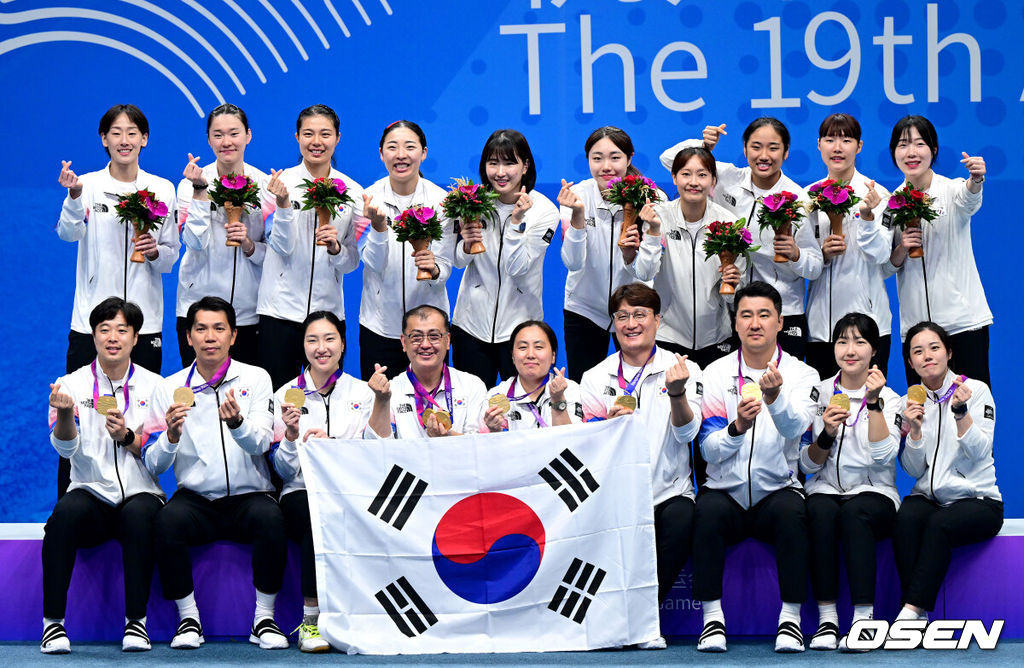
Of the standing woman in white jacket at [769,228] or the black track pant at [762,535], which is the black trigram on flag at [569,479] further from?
the standing woman in white jacket at [769,228]

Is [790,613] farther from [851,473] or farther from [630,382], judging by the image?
[630,382]

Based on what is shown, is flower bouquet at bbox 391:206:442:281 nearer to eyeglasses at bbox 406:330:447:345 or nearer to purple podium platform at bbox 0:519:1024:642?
eyeglasses at bbox 406:330:447:345

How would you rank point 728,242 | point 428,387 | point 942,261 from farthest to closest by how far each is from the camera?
point 942,261, point 728,242, point 428,387

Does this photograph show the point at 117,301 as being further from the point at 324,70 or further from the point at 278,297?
the point at 324,70

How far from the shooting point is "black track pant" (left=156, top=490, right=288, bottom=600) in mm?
5391

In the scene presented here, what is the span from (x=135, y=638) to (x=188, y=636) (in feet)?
0.70

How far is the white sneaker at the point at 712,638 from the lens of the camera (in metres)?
5.14

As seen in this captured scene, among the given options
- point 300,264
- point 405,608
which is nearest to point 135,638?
point 405,608

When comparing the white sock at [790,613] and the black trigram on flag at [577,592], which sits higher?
the black trigram on flag at [577,592]

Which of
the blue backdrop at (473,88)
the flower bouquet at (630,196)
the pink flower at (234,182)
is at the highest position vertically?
the blue backdrop at (473,88)

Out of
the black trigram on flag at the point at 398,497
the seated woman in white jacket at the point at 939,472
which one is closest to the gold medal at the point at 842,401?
the seated woman in white jacket at the point at 939,472

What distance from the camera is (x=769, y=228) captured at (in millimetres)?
6387

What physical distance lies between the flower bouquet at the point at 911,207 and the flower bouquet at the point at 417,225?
2206 mm

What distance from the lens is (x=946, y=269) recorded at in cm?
626
